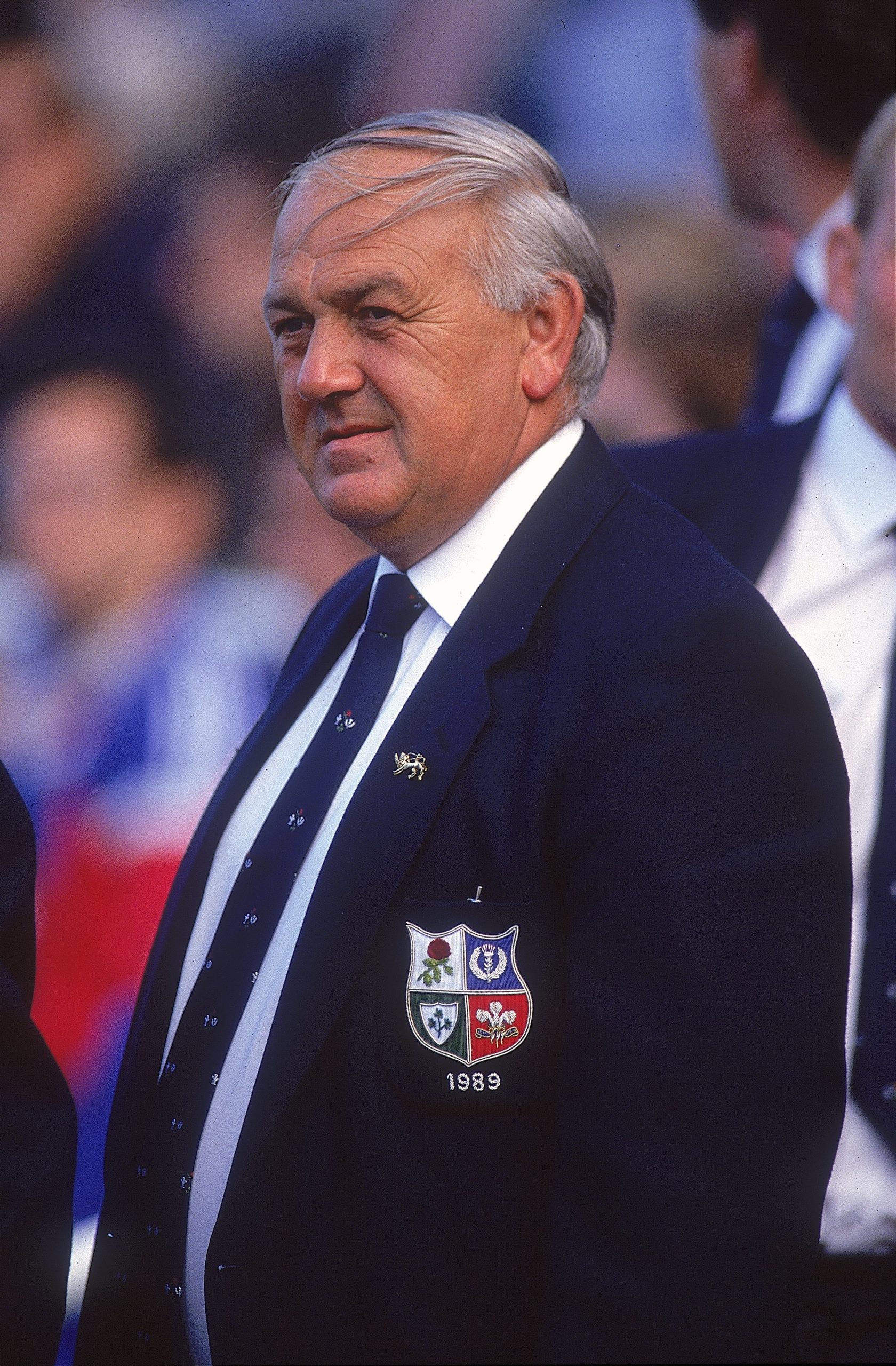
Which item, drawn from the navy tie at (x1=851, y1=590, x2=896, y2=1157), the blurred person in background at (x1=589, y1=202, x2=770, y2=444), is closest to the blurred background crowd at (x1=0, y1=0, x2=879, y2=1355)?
the blurred person in background at (x1=589, y1=202, x2=770, y2=444)

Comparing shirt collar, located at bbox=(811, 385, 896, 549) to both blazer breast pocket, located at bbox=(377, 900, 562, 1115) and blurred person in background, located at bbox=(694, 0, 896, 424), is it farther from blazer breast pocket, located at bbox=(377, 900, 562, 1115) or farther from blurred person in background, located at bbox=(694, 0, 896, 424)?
blazer breast pocket, located at bbox=(377, 900, 562, 1115)

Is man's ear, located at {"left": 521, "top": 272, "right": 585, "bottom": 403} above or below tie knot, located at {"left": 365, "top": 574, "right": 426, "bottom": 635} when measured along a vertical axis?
above

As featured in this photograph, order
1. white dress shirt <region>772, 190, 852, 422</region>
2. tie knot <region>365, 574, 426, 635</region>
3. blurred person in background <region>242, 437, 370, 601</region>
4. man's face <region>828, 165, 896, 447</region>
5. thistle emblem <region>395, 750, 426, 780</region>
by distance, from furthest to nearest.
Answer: blurred person in background <region>242, 437, 370, 601</region>, white dress shirt <region>772, 190, 852, 422</region>, man's face <region>828, 165, 896, 447</region>, tie knot <region>365, 574, 426, 635</region>, thistle emblem <region>395, 750, 426, 780</region>

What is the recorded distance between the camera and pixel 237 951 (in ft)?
4.60

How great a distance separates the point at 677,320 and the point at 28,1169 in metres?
1.93

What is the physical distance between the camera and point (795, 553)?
1.91m

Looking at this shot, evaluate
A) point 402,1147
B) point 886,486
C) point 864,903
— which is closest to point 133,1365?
point 402,1147

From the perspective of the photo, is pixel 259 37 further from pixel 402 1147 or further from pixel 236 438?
pixel 402 1147

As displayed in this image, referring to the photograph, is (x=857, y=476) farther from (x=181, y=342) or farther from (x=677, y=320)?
(x=181, y=342)

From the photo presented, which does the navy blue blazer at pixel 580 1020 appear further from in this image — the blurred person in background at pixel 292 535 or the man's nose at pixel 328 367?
the blurred person in background at pixel 292 535

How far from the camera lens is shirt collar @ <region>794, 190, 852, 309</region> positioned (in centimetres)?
217

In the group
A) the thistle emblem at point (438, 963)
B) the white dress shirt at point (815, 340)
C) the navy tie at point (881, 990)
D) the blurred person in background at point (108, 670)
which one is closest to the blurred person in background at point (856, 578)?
the navy tie at point (881, 990)

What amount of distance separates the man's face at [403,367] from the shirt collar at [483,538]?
0.05 feet

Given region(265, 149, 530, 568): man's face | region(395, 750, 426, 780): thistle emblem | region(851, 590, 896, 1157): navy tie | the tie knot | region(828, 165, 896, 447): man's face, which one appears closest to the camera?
Answer: region(395, 750, 426, 780): thistle emblem
